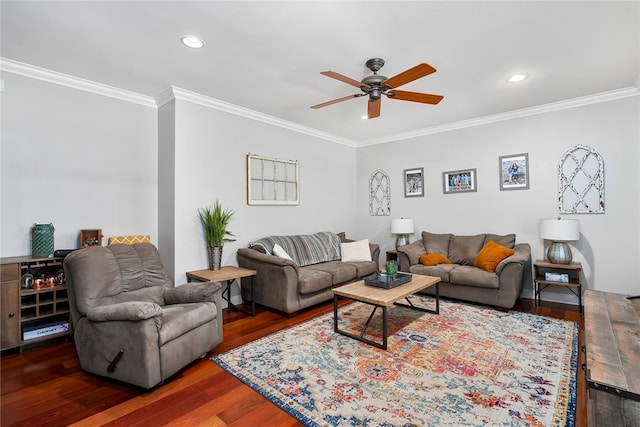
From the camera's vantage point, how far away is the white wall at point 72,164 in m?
2.88

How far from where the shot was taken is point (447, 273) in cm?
406

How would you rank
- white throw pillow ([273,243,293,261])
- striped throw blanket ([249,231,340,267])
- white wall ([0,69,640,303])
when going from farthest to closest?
striped throw blanket ([249,231,340,267])
white throw pillow ([273,243,293,261])
white wall ([0,69,640,303])

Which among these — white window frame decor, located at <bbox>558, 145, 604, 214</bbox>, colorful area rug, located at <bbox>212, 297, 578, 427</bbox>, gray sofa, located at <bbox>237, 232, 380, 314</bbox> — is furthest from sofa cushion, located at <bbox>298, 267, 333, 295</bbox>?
white window frame decor, located at <bbox>558, 145, 604, 214</bbox>

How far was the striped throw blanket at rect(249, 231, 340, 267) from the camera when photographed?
13.9 feet

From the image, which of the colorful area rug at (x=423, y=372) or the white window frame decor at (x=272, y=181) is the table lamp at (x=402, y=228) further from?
the colorful area rug at (x=423, y=372)

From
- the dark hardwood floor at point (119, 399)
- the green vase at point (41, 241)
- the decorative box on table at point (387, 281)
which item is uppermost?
the green vase at point (41, 241)

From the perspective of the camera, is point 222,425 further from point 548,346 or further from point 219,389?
point 548,346

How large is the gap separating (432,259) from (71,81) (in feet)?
15.9

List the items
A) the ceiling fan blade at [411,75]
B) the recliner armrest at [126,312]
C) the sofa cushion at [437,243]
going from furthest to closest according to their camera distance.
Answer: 1. the sofa cushion at [437,243]
2. the ceiling fan blade at [411,75]
3. the recliner armrest at [126,312]

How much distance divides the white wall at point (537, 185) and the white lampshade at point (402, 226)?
1.02 ft

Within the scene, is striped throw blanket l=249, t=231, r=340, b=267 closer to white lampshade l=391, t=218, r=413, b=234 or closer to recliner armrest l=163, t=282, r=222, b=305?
white lampshade l=391, t=218, r=413, b=234

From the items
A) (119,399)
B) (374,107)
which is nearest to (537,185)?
(374,107)

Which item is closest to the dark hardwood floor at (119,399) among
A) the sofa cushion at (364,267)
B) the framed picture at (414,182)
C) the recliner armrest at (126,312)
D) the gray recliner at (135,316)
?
the gray recliner at (135,316)

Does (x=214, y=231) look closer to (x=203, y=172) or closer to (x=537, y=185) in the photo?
(x=203, y=172)
